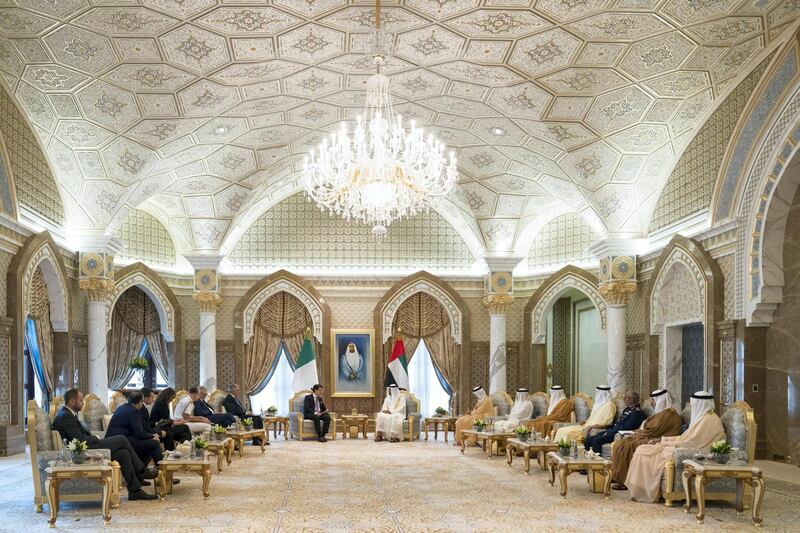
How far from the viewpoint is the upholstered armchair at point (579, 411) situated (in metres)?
12.2

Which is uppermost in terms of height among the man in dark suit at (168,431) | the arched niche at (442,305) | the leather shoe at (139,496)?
the arched niche at (442,305)

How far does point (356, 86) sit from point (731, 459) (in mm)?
7312

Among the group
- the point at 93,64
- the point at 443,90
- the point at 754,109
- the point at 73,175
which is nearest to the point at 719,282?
the point at 754,109

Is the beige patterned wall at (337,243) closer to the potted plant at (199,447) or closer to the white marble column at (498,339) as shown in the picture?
the white marble column at (498,339)

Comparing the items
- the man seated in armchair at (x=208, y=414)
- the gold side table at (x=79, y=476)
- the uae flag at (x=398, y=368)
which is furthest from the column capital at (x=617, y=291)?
the gold side table at (x=79, y=476)

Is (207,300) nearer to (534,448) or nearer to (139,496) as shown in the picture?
(534,448)

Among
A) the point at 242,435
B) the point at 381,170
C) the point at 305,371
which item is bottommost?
the point at 242,435

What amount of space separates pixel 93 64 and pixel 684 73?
291 inches

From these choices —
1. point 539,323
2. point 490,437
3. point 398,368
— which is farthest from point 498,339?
point 490,437

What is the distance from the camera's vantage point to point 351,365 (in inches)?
695

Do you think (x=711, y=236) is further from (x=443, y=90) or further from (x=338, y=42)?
(x=338, y=42)

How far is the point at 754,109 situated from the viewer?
10555mm

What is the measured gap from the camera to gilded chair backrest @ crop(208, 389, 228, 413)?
14.2m

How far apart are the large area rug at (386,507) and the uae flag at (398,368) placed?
627cm
